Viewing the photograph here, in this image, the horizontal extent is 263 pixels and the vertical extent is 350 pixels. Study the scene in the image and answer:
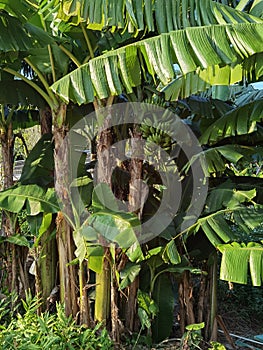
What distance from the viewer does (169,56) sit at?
5.19 feet

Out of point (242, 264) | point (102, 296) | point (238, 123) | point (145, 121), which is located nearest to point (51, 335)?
point (102, 296)

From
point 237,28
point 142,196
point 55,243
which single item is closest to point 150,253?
point 142,196

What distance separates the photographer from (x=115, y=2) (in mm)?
1663

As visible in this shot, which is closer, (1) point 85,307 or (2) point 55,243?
(1) point 85,307

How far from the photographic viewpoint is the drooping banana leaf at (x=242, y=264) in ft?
5.74

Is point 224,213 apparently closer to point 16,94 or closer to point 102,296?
point 102,296

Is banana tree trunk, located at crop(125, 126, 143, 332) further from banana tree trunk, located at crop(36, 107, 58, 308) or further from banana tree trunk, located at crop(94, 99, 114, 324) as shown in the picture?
banana tree trunk, located at crop(36, 107, 58, 308)

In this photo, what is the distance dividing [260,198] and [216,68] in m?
0.93

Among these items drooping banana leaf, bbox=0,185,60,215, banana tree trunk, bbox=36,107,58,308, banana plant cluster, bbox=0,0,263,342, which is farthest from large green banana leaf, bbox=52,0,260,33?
banana tree trunk, bbox=36,107,58,308

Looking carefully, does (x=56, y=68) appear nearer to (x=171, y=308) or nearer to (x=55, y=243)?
(x=55, y=243)

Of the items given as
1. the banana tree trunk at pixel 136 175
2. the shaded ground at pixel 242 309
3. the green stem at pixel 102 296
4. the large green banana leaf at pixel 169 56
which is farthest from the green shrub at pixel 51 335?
the large green banana leaf at pixel 169 56

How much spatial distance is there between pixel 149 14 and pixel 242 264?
1164 millimetres

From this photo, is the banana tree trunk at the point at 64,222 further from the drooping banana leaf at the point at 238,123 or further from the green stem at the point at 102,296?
the drooping banana leaf at the point at 238,123

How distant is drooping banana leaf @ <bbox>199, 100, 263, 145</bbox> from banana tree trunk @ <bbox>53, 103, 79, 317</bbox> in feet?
2.85
